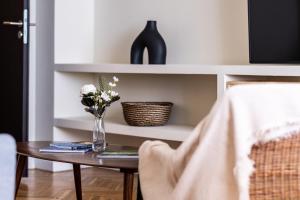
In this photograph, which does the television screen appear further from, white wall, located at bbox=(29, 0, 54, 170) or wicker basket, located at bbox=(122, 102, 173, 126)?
white wall, located at bbox=(29, 0, 54, 170)

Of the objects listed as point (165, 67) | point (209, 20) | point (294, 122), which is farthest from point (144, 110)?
Result: point (294, 122)

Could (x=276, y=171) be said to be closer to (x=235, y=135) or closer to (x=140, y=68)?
(x=235, y=135)

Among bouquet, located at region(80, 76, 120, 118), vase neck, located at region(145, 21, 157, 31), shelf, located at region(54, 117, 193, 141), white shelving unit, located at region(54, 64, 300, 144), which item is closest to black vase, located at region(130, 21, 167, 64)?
vase neck, located at region(145, 21, 157, 31)

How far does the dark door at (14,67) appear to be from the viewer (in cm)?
418

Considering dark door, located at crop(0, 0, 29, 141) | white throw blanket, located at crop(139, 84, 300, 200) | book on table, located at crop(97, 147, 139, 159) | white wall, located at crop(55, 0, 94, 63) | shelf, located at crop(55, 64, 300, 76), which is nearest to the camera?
white throw blanket, located at crop(139, 84, 300, 200)

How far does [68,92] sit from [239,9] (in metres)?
1.58

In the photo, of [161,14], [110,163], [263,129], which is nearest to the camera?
[263,129]

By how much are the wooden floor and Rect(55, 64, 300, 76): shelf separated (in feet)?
2.68

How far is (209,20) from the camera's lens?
3930 mm

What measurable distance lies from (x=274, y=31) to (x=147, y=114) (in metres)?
1.03

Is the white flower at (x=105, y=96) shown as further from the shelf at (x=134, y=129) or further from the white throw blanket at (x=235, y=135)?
the white throw blanket at (x=235, y=135)

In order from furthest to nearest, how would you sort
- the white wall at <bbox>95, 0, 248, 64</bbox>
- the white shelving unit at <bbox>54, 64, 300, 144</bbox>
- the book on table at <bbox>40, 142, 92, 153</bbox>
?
the white wall at <bbox>95, 0, 248, 64</bbox>
the white shelving unit at <bbox>54, 64, 300, 144</bbox>
the book on table at <bbox>40, 142, 92, 153</bbox>

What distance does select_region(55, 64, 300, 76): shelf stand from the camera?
3.17 meters

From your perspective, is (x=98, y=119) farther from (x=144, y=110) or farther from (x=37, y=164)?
(x=37, y=164)
